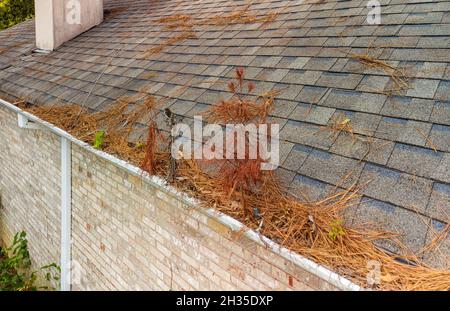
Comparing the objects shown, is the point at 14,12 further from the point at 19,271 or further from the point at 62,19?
the point at 19,271

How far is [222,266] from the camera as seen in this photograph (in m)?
2.96

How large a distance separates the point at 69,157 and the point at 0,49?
23.0ft

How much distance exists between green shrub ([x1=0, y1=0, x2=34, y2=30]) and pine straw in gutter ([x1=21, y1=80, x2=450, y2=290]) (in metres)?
21.3

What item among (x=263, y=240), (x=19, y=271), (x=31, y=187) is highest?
(x=263, y=240)

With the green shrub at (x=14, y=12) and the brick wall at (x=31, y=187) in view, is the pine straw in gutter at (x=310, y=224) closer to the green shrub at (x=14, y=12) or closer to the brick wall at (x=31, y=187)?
the brick wall at (x=31, y=187)

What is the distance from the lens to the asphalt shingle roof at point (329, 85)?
234 cm

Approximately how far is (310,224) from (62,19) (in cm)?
900

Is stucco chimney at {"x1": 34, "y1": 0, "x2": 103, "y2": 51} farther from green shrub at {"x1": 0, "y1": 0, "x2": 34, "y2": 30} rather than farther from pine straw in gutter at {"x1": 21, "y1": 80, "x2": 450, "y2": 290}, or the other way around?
green shrub at {"x1": 0, "y1": 0, "x2": 34, "y2": 30}

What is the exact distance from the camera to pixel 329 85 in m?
3.38

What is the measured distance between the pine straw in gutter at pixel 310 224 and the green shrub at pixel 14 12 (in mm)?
21317

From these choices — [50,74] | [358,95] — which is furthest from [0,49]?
[358,95]

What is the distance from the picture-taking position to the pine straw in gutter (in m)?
1.90

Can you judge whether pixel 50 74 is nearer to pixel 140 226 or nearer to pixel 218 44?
pixel 218 44

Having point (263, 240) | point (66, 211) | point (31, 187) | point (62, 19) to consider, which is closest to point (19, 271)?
point (31, 187)
